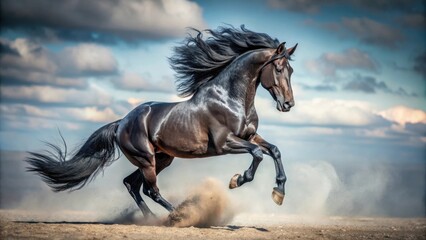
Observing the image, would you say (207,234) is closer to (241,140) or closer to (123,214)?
A: (241,140)

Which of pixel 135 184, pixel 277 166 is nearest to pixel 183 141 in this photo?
pixel 135 184

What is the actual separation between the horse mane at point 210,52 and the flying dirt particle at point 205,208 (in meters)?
1.92

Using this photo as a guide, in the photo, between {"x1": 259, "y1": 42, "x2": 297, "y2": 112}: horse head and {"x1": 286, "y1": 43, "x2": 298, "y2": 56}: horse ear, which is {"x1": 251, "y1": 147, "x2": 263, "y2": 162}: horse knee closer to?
{"x1": 259, "y1": 42, "x2": 297, "y2": 112}: horse head

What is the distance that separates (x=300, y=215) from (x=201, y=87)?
7.69 metres

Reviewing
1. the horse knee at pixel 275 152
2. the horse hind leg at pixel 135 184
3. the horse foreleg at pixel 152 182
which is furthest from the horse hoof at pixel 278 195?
the horse hind leg at pixel 135 184

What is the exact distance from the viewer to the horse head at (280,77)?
1075cm

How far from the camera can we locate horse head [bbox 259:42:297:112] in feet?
35.3

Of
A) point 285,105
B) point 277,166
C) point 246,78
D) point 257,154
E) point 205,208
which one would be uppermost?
point 246,78

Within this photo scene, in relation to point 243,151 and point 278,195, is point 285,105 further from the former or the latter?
point 278,195

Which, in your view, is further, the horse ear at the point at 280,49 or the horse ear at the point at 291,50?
the horse ear at the point at 291,50

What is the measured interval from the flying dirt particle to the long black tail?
181 cm

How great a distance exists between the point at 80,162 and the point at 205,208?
8.63ft

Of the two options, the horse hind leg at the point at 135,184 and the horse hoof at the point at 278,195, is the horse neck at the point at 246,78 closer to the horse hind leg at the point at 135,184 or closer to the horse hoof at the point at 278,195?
the horse hoof at the point at 278,195

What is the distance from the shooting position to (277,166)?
10.4m
